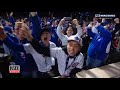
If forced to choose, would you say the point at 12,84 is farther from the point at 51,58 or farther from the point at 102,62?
the point at 102,62

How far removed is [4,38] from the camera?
433 cm

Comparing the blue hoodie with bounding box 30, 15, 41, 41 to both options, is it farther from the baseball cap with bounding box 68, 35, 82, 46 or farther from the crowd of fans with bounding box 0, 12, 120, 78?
the baseball cap with bounding box 68, 35, 82, 46

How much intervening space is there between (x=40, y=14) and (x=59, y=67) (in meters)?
0.76

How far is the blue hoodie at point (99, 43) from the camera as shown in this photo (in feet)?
14.6

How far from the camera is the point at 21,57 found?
14.4 ft

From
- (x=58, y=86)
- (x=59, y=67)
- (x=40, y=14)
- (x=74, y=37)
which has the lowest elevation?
(x=58, y=86)

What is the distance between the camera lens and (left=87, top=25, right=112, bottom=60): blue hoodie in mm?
4449

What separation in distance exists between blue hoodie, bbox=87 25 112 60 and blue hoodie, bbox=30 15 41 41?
672mm

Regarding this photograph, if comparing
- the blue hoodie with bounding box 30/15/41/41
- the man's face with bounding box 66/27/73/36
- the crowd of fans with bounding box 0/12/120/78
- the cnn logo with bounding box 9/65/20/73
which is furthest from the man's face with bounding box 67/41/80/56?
the cnn logo with bounding box 9/65/20/73

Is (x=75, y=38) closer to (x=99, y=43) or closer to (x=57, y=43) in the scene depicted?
(x=57, y=43)

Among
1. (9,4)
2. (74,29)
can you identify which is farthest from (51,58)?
(9,4)

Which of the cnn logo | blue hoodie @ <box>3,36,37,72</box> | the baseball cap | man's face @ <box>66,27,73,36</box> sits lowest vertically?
A: the cnn logo

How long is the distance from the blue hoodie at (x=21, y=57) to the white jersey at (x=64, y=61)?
307 millimetres

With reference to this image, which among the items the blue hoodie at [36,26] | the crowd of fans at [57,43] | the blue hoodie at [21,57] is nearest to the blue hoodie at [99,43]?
the crowd of fans at [57,43]
